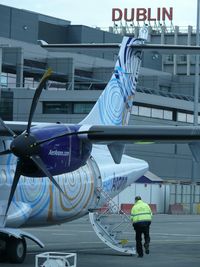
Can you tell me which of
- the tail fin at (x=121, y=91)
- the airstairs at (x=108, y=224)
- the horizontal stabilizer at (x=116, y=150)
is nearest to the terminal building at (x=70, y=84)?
the tail fin at (x=121, y=91)

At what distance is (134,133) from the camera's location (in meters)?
17.8

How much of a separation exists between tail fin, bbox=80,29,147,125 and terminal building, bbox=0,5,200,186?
3102 centimetres

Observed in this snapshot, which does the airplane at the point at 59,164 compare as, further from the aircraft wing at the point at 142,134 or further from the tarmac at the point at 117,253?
the tarmac at the point at 117,253

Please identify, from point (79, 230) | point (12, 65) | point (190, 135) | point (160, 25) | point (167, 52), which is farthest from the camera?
point (160, 25)

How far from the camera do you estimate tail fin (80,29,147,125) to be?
22719 millimetres

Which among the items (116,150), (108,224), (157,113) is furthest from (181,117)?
(116,150)

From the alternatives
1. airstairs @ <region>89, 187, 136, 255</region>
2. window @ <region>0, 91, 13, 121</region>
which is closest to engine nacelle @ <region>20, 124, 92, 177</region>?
airstairs @ <region>89, 187, 136, 255</region>

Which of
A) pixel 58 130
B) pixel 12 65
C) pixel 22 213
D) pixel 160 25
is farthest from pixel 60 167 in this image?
pixel 160 25

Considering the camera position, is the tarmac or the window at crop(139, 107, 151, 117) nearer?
the tarmac

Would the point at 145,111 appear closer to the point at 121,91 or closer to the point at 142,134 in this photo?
the point at 121,91

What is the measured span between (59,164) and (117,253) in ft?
18.7

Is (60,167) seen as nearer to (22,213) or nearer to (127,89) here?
(22,213)

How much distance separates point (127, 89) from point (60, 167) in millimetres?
6994

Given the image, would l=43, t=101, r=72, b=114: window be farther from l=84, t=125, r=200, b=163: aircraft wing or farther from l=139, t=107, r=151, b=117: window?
l=84, t=125, r=200, b=163: aircraft wing
